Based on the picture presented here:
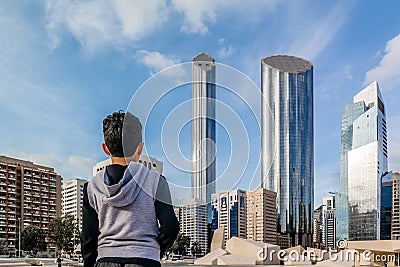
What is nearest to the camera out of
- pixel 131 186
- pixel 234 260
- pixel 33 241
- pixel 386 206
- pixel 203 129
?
pixel 131 186

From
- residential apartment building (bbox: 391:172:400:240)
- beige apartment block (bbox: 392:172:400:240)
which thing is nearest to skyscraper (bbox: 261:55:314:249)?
residential apartment building (bbox: 391:172:400:240)

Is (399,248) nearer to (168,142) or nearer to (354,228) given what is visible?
(168,142)

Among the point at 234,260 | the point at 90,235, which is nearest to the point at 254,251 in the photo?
the point at 234,260

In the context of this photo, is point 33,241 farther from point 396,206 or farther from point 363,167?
point 396,206

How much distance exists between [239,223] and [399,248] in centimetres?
7282

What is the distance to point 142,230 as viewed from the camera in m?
2.15

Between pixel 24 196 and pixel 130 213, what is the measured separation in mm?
108120

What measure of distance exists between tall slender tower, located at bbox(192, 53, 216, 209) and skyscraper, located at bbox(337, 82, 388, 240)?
142m

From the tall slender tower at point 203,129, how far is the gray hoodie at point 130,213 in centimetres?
41

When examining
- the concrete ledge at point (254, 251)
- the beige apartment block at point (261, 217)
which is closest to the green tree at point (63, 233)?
the concrete ledge at point (254, 251)

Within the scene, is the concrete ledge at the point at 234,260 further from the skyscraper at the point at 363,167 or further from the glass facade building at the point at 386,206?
the glass facade building at the point at 386,206

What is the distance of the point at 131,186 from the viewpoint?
2.12 metres

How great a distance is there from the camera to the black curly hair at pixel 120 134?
2205 mm

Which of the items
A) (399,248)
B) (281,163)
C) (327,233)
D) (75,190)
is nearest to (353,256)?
(399,248)
